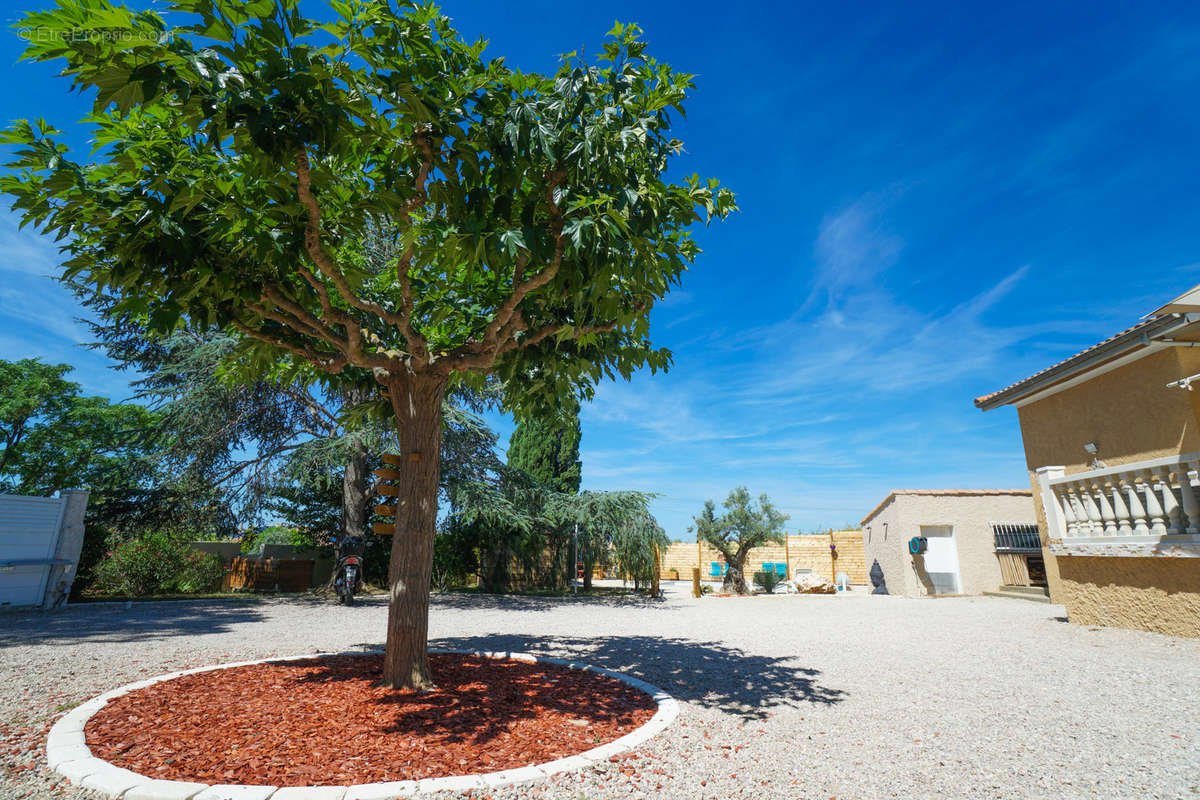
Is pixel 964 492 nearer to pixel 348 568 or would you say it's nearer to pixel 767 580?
pixel 767 580

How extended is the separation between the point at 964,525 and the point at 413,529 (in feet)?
50.1

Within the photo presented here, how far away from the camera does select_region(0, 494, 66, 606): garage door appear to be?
9.84 meters

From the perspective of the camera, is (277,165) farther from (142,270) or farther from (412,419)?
(412,419)

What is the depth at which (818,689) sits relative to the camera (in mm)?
4773

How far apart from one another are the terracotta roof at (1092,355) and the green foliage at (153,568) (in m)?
18.4

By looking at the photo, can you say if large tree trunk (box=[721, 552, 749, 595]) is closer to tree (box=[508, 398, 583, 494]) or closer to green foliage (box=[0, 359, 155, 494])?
tree (box=[508, 398, 583, 494])

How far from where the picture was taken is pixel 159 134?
3.26 meters

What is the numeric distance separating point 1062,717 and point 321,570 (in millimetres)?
17566

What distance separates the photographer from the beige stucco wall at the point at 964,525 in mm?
14492

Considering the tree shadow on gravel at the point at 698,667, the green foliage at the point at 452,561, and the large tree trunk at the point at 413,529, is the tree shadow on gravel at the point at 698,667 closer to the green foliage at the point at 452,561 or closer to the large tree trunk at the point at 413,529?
the large tree trunk at the point at 413,529

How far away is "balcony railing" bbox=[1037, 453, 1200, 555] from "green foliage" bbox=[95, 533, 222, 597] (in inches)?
724

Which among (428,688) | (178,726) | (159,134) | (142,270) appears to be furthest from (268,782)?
(159,134)

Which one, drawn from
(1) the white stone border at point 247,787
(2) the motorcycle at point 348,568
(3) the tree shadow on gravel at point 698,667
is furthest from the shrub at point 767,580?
(1) the white stone border at point 247,787

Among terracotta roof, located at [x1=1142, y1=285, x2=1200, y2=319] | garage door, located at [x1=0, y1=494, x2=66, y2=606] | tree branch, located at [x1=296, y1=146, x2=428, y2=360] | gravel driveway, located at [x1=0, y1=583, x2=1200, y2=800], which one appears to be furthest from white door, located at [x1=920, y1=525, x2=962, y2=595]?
garage door, located at [x1=0, y1=494, x2=66, y2=606]
